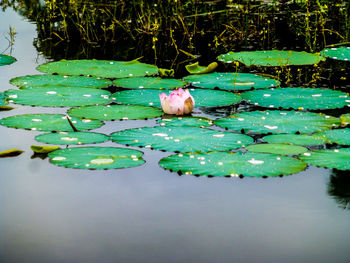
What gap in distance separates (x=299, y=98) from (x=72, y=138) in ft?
5.76

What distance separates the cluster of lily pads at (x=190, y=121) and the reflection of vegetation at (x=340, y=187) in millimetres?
58

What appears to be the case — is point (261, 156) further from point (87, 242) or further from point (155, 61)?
point (155, 61)

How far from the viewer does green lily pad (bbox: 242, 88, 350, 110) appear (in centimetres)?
471

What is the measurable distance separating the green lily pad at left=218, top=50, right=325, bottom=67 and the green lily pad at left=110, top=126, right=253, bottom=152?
2052mm

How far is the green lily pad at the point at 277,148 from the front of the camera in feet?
12.3

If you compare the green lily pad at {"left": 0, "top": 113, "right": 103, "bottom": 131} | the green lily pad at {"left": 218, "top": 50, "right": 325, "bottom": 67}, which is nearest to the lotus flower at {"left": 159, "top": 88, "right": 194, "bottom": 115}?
the green lily pad at {"left": 0, "top": 113, "right": 103, "bottom": 131}

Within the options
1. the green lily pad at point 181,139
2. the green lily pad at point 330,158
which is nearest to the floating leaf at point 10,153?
the green lily pad at point 181,139

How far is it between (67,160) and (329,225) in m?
1.48

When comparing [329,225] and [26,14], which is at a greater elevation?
[26,14]

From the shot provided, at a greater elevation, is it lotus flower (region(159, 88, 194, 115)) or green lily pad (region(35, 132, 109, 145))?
lotus flower (region(159, 88, 194, 115))

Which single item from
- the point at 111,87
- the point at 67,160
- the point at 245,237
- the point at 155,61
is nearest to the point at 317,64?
the point at 155,61

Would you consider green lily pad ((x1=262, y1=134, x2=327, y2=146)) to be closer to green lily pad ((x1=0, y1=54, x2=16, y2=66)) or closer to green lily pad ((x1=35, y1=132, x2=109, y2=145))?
green lily pad ((x1=35, y1=132, x2=109, y2=145))

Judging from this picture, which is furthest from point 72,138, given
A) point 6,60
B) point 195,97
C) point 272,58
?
point 272,58

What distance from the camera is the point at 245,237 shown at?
2906 mm
